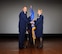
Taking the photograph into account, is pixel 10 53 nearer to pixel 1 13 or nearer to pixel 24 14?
pixel 24 14

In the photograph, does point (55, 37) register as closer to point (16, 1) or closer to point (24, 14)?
point (16, 1)

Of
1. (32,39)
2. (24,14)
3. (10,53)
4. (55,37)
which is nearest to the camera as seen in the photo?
(10,53)

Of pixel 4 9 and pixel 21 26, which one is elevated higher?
pixel 4 9

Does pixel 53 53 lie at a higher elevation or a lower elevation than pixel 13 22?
lower

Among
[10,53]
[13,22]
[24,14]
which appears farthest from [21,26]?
[13,22]

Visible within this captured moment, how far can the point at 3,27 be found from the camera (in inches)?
333

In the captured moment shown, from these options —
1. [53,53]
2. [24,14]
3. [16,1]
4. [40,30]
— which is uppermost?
[16,1]

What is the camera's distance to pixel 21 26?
539cm

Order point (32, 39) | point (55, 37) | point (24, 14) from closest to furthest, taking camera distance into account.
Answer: point (24, 14) < point (32, 39) < point (55, 37)

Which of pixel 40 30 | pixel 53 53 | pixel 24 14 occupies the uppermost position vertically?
pixel 24 14

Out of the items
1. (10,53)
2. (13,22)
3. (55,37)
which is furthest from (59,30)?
(10,53)

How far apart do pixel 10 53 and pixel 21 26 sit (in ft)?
3.27

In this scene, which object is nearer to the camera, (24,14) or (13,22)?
(24,14)

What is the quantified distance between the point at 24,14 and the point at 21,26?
1.18 ft
